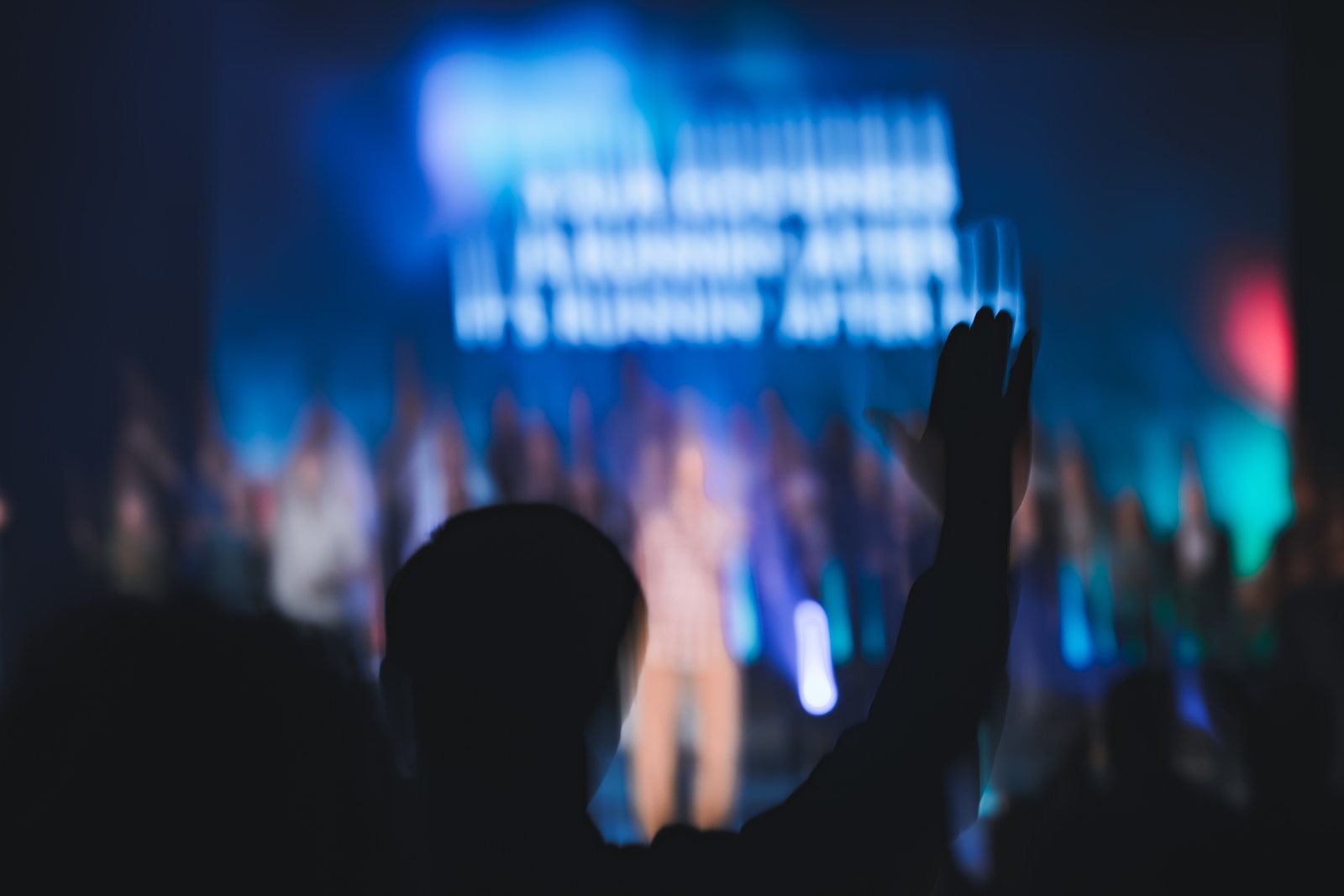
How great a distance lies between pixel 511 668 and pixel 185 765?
0.91 feet

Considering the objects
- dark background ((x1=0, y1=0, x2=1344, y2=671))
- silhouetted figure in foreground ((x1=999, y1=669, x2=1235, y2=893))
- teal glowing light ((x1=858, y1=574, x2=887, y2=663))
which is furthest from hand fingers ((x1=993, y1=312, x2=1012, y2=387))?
dark background ((x1=0, y1=0, x2=1344, y2=671))

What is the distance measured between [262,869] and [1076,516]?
5.54 m

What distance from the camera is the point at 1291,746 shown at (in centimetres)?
154

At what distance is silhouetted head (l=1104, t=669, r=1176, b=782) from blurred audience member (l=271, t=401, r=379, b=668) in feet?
12.7

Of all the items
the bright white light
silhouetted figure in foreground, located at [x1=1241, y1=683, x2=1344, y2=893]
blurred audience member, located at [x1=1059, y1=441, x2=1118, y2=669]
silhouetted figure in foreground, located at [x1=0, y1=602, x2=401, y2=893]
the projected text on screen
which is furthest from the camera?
the projected text on screen

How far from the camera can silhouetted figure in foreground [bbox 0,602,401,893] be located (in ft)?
1.35

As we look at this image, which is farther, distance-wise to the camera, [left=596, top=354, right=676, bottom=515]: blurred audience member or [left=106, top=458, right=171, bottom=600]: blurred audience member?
[left=596, top=354, right=676, bottom=515]: blurred audience member

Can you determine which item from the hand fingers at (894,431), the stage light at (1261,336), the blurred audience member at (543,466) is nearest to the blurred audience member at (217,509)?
the blurred audience member at (543,466)

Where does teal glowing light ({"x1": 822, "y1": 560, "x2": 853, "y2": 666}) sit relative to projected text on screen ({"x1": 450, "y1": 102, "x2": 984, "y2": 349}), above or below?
below

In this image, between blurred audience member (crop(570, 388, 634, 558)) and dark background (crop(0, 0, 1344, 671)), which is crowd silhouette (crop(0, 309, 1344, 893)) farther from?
dark background (crop(0, 0, 1344, 671))

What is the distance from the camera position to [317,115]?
19.7ft

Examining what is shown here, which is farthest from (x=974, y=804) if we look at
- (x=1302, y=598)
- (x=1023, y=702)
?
(x=1023, y=702)

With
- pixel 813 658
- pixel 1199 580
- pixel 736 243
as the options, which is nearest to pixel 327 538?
pixel 813 658

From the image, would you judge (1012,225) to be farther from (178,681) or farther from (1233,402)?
(178,681)
